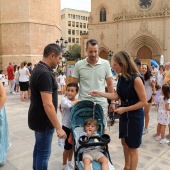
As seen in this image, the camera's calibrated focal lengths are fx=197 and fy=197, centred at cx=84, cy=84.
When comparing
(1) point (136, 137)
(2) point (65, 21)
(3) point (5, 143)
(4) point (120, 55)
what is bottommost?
(3) point (5, 143)

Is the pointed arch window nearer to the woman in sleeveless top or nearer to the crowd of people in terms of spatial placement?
the crowd of people

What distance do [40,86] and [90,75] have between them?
105cm

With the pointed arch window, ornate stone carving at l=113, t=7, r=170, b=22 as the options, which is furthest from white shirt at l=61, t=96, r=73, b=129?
the pointed arch window

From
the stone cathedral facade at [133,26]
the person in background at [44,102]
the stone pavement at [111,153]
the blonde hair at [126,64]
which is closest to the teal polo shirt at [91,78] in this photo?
the blonde hair at [126,64]

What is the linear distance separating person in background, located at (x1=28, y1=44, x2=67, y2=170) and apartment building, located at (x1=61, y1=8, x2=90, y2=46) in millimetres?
70391

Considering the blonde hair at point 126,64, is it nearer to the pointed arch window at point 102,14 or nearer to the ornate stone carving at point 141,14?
the ornate stone carving at point 141,14

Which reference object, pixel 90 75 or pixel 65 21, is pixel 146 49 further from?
pixel 65 21

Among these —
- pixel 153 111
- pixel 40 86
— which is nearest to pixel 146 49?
pixel 153 111

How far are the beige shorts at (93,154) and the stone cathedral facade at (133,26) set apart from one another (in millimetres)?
26292

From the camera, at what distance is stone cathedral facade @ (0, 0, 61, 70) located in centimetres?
→ 2608

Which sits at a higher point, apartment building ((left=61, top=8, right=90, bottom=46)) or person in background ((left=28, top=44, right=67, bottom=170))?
apartment building ((left=61, top=8, right=90, bottom=46))

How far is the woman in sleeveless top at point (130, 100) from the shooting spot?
2586 millimetres

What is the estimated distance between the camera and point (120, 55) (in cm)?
262

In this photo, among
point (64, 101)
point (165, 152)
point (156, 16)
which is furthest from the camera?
point (156, 16)
